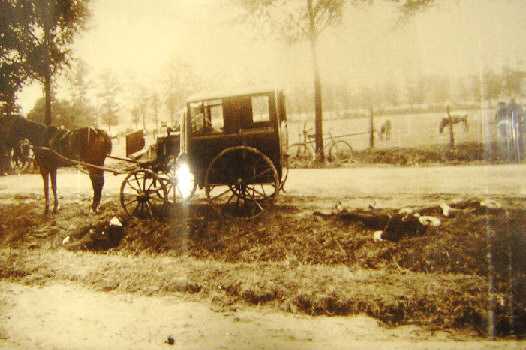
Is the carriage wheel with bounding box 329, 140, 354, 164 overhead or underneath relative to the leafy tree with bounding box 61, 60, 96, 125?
underneath

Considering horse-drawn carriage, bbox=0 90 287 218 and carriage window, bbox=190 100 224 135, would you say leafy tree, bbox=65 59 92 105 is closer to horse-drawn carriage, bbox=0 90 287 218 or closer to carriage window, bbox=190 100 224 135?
horse-drawn carriage, bbox=0 90 287 218

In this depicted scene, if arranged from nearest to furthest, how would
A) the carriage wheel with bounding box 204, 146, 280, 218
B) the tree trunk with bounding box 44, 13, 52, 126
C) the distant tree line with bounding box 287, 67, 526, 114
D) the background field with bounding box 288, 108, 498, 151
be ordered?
1. the tree trunk with bounding box 44, 13, 52, 126
2. the carriage wheel with bounding box 204, 146, 280, 218
3. the background field with bounding box 288, 108, 498, 151
4. the distant tree line with bounding box 287, 67, 526, 114

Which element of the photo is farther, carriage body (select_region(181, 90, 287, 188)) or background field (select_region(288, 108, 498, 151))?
background field (select_region(288, 108, 498, 151))

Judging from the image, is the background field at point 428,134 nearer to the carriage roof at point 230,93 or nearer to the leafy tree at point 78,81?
the carriage roof at point 230,93

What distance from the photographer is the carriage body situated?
556cm

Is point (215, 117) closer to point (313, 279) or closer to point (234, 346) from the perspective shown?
point (313, 279)

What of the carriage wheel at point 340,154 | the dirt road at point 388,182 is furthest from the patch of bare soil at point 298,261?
the carriage wheel at point 340,154

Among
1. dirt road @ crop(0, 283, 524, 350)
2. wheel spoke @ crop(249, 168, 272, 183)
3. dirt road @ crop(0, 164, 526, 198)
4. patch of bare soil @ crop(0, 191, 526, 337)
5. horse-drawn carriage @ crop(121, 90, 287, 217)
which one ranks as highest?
horse-drawn carriage @ crop(121, 90, 287, 217)

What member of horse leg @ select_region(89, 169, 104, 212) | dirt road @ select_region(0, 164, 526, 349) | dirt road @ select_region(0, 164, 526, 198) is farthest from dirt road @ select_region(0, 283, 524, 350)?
dirt road @ select_region(0, 164, 526, 198)

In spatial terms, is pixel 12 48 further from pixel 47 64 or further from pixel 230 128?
pixel 230 128

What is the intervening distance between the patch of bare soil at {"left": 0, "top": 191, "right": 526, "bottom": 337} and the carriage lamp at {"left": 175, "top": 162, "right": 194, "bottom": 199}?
0.47m

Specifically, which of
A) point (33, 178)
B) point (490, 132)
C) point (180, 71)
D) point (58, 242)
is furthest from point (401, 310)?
point (490, 132)

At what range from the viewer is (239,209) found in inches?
245

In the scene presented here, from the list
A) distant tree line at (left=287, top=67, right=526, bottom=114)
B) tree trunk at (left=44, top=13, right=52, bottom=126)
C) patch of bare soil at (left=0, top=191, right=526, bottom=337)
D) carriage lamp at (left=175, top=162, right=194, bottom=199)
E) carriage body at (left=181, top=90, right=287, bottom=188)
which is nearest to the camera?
patch of bare soil at (left=0, top=191, right=526, bottom=337)
